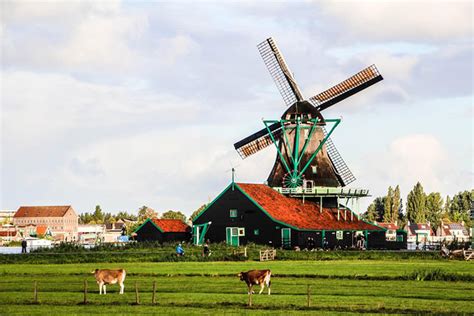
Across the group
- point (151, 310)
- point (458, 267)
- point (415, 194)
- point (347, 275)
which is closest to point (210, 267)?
point (347, 275)

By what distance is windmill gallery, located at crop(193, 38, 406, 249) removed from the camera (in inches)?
3433

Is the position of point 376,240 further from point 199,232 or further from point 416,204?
point 416,204

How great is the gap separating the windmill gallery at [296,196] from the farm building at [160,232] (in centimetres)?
477

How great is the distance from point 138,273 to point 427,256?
25.3 m

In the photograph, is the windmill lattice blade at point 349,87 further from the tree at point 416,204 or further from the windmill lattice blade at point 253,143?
the tree at point 416,204

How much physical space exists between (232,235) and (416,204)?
101 m

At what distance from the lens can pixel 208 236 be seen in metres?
89.8

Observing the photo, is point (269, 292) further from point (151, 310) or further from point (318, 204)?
point (318, 204)

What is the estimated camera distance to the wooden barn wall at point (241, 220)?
8656 centimetres

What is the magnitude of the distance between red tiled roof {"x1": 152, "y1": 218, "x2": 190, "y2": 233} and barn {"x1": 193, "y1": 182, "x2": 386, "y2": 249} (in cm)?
481

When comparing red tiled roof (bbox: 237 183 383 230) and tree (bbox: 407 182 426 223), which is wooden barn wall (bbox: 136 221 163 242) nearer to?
red tiled roof (bbox: 237 183 383 230)

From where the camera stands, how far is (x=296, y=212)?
8988 cm

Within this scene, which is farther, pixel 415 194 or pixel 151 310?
pixel 415 194

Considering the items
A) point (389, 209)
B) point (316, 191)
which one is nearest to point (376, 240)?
point (316, 191)
